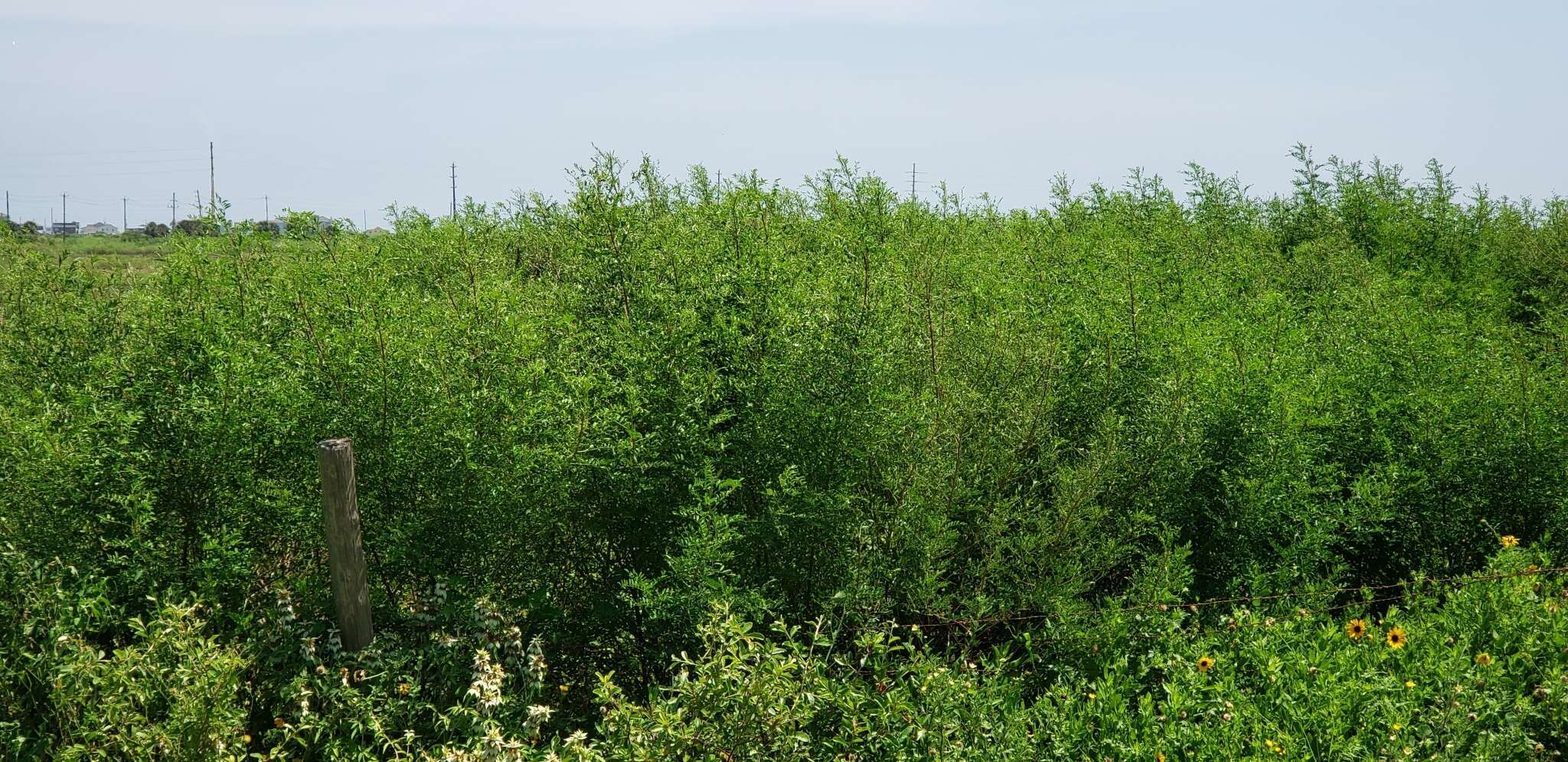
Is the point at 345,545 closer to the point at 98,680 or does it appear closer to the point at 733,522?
the point at 98,680

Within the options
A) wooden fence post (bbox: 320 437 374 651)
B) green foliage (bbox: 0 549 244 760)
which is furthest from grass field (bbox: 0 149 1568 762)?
wooden fence post (bbox: 320 437 374 651)

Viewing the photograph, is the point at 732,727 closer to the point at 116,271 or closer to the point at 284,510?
the point at 284,510

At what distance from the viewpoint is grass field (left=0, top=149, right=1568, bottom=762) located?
310 centimetres

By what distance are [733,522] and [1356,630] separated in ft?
7.51

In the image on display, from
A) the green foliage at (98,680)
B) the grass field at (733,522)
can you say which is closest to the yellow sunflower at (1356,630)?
the grass field at (733,522)

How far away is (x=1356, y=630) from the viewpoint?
12.3 feet

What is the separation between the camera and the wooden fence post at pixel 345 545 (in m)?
3.20

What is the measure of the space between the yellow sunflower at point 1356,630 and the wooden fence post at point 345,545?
3418mm

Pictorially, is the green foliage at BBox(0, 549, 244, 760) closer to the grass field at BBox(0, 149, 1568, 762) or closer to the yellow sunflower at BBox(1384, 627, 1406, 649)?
the grass field at BBox(0, 149, 1568, 762)

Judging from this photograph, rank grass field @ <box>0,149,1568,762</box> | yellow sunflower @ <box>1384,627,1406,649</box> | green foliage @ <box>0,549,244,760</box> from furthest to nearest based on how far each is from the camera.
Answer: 1. yellow sunflower @ <box>1384,627,1406,649</box>
2. grass field @ <box>0,149,1568,762</box>
3. green foliage @ <box>0,549,244,760</box>

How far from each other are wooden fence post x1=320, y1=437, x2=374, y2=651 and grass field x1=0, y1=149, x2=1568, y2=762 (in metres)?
0.13

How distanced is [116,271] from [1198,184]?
8377mm

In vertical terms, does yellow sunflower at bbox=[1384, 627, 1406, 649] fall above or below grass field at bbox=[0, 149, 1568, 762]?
below

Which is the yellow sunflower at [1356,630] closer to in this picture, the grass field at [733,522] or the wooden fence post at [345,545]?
the grass field at [733,522]
